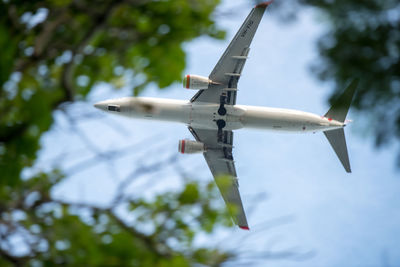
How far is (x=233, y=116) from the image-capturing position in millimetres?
28375

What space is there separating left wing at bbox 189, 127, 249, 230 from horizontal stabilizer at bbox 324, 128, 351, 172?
25.7 ft

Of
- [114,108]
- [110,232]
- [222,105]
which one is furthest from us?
[222,105]

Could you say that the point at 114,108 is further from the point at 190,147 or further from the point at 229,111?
the point at 229,111

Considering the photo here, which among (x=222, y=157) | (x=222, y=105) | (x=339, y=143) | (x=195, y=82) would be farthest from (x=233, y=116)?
(x=339, y=143)

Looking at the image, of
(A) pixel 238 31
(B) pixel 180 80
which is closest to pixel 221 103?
(A) pixel 238 31

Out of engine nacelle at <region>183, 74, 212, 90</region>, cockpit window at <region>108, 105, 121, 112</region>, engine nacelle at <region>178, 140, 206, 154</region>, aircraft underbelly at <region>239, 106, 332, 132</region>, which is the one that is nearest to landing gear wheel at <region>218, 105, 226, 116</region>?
aircraft underbelly at <region>239, 106, 332, 132</region>

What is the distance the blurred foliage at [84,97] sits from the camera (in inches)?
232

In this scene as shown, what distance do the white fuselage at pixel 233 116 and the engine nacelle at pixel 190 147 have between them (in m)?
2.03

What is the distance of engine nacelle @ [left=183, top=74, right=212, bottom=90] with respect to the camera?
92.2ft

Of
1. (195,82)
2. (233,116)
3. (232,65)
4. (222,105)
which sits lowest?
(233,116)

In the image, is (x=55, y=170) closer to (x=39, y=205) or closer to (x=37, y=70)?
(x=39, y=205)

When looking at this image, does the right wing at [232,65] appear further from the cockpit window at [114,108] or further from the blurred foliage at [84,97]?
the blurred foliage at [84,97]

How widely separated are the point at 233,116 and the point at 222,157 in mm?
5125

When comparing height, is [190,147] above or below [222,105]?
below
